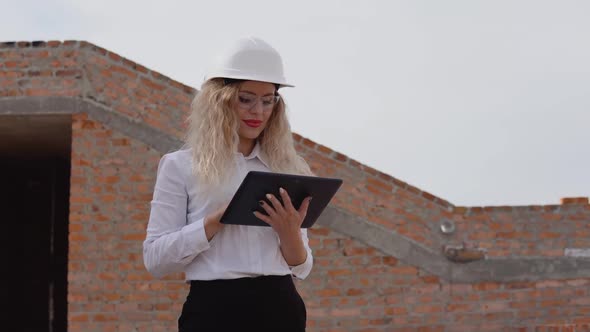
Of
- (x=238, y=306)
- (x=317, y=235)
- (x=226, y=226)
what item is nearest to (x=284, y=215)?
(x=226, y=226)

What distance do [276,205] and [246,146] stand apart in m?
0.33

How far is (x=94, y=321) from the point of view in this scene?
693cm

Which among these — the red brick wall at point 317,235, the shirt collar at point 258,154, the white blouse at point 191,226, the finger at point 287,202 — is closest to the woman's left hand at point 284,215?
the finger at point 287,202

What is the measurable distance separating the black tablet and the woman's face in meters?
0.27

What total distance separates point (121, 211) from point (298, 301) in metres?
4.75

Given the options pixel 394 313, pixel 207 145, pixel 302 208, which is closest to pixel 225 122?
pixel 207 145

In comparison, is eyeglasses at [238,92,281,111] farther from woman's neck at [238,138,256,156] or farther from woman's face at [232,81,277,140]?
woman's neck at [238,138,256,156]

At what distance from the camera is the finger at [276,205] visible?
2.21 m

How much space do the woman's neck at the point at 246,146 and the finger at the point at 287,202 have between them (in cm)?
32

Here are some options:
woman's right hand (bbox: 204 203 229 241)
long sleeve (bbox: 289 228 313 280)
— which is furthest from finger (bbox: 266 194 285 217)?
long sleeve (bbox: 289 228 313 280)

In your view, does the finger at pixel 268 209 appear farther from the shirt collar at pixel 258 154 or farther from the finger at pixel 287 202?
the shirt collar at pixel 258 154

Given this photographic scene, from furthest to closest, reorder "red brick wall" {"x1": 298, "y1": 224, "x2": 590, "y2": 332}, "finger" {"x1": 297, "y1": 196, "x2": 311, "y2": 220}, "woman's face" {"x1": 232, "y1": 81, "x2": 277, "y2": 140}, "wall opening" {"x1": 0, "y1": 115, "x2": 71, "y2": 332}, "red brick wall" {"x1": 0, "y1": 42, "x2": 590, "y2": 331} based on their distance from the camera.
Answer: "wall opening" {"x1": 0, "y1": 115, "x2": 71, "y2": 332}
"red brick wall" {"x1": 298, "y1": 224, "x2": 590, "y2": 332}
"red brick wall" {"x1": 0, "y1": 42, "x2": 590, "y2": 331}
"woman's face" {"x1": 232, "y1": 81, "x2": 277, "y2": 140}
"finger" {"x1": 297, "y1": 196, "x2": 311, "y2": 220}

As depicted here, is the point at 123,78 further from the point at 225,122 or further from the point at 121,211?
the point at 225,122

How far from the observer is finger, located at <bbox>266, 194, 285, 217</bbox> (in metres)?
2.21
